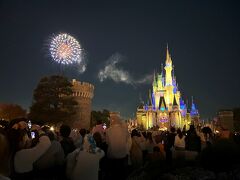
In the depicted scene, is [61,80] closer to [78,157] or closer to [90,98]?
[90,98]

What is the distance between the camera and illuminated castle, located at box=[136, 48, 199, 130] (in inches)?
3971

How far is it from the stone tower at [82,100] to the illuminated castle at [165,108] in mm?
42071

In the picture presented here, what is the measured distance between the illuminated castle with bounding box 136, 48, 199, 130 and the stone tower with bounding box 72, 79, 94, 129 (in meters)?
42.1

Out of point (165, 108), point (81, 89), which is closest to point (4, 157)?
point (81, 89)

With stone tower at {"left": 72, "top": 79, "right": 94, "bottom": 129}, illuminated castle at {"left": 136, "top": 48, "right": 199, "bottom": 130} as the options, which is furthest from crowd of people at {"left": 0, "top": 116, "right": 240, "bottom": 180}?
illuminated castle at {"left": 136, "top": 48, "right": 199, "bottom": 130}

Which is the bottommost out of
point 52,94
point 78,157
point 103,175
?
point 103,175

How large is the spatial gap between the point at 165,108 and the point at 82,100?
5157 centimetres

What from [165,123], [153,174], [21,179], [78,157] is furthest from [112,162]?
[165,123]

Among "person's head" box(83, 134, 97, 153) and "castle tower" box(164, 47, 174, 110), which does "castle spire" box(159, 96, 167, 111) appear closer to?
"castle tower" box(164, 47, 174, 110)

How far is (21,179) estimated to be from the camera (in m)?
4.93

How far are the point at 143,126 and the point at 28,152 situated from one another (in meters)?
101

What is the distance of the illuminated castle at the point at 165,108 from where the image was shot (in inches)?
3971

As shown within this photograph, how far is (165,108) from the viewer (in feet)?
339

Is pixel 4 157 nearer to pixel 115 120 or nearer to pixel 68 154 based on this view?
pixel 68 154
